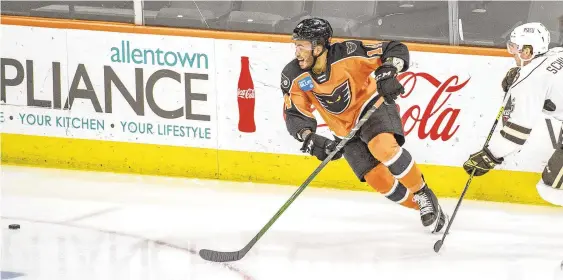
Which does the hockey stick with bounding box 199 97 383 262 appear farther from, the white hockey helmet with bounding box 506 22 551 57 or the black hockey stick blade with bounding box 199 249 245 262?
the white hockey helmet with bounding box 506 22 551 57

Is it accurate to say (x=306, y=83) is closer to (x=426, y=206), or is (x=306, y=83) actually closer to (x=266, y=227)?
(x=266, y=227)

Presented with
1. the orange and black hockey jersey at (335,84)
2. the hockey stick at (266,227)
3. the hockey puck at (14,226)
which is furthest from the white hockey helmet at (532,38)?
the hockey puck at (14,226)

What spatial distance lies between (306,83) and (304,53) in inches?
7.1

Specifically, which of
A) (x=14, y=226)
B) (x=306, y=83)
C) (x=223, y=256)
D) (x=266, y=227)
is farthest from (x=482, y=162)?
(x=14, y=226)

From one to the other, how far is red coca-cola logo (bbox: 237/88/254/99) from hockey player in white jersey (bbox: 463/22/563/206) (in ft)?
5.47

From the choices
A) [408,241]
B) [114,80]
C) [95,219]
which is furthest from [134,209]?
[408,241]

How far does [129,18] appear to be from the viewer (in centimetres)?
696

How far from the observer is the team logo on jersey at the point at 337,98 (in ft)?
18.5

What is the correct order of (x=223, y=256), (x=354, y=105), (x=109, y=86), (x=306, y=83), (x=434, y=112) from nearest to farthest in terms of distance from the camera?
(x=223, y=256)
(x=306, y=83)
(x=354, y=105)
(x=434, y=112)
(x=109, y=86)

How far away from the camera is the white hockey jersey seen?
16.9 feet

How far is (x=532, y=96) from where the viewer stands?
203 inches

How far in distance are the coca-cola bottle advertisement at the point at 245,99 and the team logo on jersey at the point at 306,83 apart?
1.20 m

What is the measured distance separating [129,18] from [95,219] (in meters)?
1.37

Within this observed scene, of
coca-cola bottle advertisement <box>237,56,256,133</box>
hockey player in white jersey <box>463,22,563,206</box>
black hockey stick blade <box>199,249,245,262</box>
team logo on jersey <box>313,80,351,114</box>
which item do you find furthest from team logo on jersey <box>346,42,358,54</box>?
coca-cola bottle advertisement <box>237,56,256,133</box>
